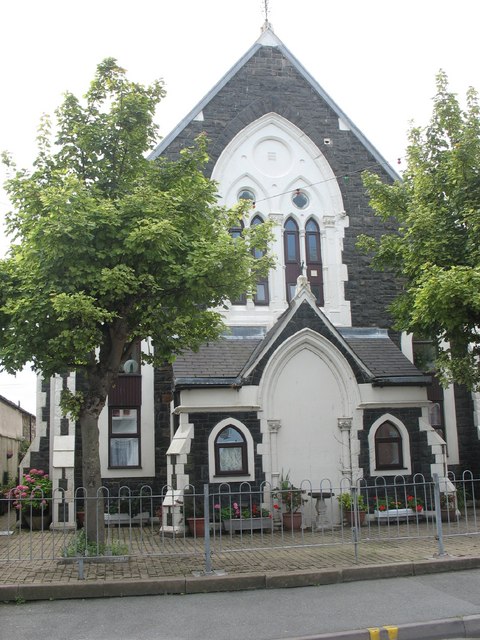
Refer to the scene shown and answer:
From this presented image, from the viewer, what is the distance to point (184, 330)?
1272cm

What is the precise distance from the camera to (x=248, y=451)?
15.9 m

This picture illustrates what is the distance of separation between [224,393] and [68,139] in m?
6.71

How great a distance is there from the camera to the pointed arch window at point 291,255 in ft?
62.4

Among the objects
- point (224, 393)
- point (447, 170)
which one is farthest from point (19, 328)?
point (447, 170)

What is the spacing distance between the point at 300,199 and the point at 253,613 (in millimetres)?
13337

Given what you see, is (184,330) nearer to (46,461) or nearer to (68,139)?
(68,139)

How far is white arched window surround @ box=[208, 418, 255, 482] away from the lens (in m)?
15.6

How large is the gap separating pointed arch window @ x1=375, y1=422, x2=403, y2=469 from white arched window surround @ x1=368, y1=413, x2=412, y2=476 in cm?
8

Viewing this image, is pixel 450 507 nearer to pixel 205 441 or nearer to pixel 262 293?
pixel 205 441

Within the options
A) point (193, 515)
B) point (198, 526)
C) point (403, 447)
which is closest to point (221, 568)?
point (198, 526)

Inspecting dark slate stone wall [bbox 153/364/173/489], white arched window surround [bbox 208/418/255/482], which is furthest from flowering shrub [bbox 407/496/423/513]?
dark slate stone wall [bbox 153/364/173/489]

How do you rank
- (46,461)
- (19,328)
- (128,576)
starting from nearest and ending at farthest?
(128,576) < (19,328) < (46,461)

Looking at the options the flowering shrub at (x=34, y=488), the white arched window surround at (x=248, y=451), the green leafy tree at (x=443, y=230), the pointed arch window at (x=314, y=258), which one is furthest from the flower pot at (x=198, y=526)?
the pointed arch window at (x=314, y=258)

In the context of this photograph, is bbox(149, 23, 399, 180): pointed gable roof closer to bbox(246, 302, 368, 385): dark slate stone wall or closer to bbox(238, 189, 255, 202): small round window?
bbox(238, 189, 255, 202): small round window
